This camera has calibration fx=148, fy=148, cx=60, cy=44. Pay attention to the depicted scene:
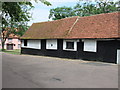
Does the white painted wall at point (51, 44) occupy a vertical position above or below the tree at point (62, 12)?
below

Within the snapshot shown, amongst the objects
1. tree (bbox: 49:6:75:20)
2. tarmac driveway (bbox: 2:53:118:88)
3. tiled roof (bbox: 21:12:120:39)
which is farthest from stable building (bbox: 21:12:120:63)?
tree (bbox: 49:6:75:20)

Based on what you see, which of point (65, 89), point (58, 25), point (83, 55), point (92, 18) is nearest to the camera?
point (65, 89)

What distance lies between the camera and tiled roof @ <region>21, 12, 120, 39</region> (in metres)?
17.0

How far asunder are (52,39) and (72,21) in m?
4.17

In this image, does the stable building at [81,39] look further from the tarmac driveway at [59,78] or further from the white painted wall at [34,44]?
the tarmac driveway at [59,78]

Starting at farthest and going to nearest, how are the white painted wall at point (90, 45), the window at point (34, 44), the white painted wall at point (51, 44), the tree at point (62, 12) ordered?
the tree at point (62, 12), the window at point (34, 44), the white painted wall at point (51, 44), the white painted wall at point (90, 45)

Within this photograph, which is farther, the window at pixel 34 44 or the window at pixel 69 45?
the window at pixel 34 44

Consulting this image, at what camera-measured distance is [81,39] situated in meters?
18.7

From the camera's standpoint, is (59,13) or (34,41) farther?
(59,13)

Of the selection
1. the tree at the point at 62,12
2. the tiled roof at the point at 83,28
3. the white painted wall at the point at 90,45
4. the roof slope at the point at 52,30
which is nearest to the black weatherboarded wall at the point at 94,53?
the white painted wall at the point at 90,45

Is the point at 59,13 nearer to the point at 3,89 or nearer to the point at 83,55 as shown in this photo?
the point at 83,55

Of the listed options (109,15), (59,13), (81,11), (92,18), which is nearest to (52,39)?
(92,18)

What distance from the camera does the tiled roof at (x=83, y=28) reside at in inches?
667

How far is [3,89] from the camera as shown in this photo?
231 inches
